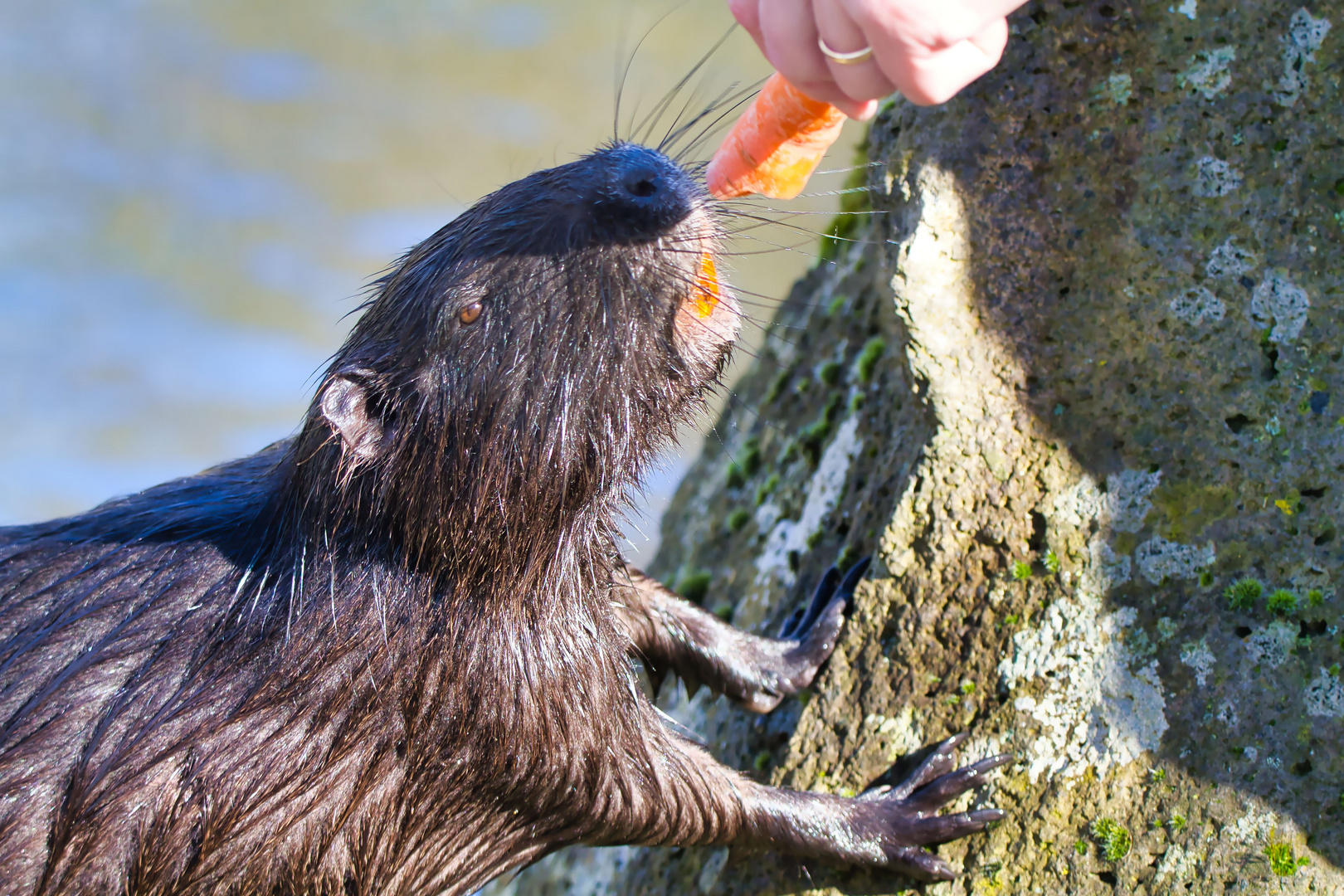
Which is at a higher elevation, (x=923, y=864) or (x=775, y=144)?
(x=775, y=144)

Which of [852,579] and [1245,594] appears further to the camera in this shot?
[852,579]

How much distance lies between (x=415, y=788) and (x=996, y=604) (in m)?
1.71

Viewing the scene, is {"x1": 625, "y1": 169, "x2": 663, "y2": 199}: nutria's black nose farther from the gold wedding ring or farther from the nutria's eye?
the gold wedding ring

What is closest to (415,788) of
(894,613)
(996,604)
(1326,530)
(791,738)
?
(791,738)

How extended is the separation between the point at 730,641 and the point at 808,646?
1.04 ft

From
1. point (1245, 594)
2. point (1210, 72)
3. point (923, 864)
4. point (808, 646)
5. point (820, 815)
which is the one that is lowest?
point (923, 864)

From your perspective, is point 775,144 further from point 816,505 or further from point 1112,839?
point 1112,839

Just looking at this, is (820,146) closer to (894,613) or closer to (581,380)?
(581,380)

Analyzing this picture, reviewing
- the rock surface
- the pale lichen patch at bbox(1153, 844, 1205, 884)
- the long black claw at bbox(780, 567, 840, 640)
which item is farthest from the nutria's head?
the pale lichen patch at bbox(1153, 844, 1205, 884)

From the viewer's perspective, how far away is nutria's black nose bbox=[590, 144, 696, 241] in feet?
9.04

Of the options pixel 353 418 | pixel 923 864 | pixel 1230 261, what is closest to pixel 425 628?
pixel 353 418

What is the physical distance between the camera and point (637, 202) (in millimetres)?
2754

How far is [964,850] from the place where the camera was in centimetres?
304

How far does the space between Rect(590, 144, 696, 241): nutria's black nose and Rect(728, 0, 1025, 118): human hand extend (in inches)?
21.3
